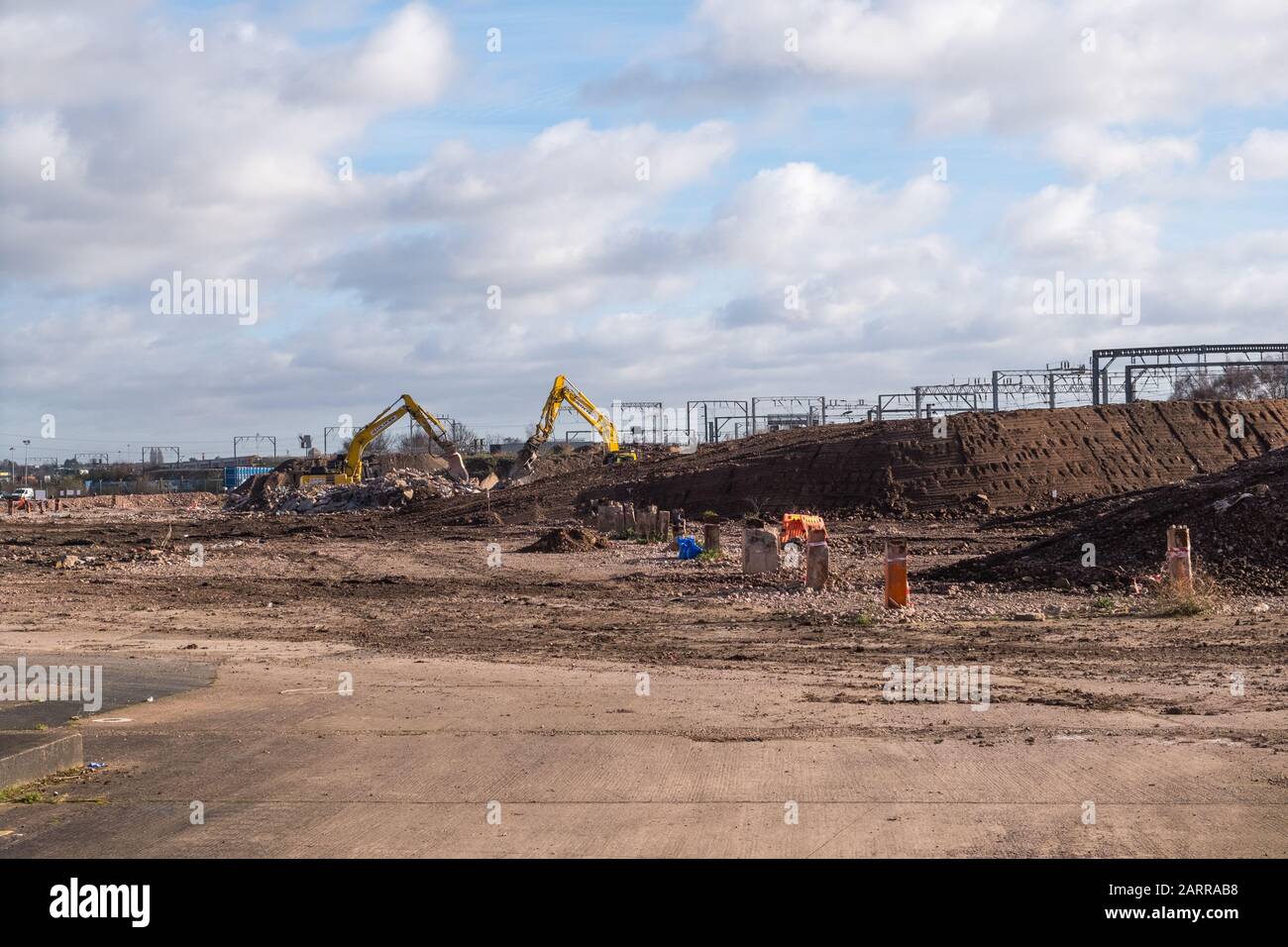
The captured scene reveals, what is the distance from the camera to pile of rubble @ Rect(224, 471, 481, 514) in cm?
6831

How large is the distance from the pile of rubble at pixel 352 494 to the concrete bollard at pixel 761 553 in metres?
43.0

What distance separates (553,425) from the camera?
76.1 metres

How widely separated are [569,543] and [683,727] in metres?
25.2

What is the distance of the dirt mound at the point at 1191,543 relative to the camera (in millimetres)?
21578

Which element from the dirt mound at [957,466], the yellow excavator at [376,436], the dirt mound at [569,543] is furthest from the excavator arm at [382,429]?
the dirt mound at [569,543]

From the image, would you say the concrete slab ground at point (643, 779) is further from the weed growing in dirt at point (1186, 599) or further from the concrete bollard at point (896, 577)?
the weed growing in dirt at point (1186, 599)

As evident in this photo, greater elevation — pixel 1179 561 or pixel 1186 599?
pixel 1179 561

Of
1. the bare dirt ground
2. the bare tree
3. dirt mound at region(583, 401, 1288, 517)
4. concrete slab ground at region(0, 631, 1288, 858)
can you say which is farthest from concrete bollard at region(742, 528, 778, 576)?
the bare tree

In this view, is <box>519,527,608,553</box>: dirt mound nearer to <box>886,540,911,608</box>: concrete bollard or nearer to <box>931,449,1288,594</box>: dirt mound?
<box>931,449,1288,594</box>: dirt mound

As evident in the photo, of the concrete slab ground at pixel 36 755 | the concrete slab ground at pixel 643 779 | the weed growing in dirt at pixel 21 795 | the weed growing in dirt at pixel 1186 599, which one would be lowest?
the concrete slab ground at pixel 643 779

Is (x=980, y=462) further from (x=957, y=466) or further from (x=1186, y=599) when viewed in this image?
(x=1186, y=599)

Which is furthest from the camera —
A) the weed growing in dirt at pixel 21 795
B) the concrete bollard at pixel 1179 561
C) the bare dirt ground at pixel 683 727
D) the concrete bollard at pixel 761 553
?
the concrete bollard at pixel 761 553

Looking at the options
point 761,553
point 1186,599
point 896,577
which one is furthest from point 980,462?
point 1186,599

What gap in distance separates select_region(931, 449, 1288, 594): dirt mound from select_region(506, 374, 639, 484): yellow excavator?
161 feet
